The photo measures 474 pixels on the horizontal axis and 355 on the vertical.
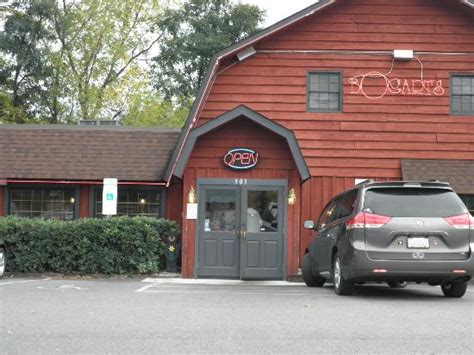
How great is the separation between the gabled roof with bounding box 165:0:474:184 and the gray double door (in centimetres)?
134

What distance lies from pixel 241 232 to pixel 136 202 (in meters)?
3.45

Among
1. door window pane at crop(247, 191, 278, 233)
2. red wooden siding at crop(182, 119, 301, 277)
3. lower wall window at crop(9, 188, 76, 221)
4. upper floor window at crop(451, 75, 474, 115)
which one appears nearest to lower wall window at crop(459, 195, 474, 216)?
upper floor window at crop(451, 75, 474, 115)

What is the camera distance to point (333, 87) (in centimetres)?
1839

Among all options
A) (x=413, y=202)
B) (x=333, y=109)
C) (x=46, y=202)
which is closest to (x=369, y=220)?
(x=413, y=202)

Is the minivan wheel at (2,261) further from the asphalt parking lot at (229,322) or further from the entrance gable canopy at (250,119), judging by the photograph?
the entrance gable canopy at (250,119)

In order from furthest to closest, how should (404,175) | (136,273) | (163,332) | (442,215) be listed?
(404,175) → (136,273) → (442,215) → (163,332)

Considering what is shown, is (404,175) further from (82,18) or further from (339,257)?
(82,18)

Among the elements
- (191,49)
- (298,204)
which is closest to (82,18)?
(191,49)

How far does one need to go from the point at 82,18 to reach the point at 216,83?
1005 inches

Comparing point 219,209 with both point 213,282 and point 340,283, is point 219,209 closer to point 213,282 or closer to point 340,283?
→ point 213,282

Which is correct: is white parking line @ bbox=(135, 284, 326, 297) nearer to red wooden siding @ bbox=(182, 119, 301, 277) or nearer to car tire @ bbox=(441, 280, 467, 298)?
car tire @ bbox=(441, 280, 467, 298)

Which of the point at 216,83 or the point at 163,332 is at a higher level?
the point at 216,83

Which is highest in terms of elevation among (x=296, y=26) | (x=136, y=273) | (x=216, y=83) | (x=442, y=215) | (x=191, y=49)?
(x=191, y=49)

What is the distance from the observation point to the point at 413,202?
10898mm
